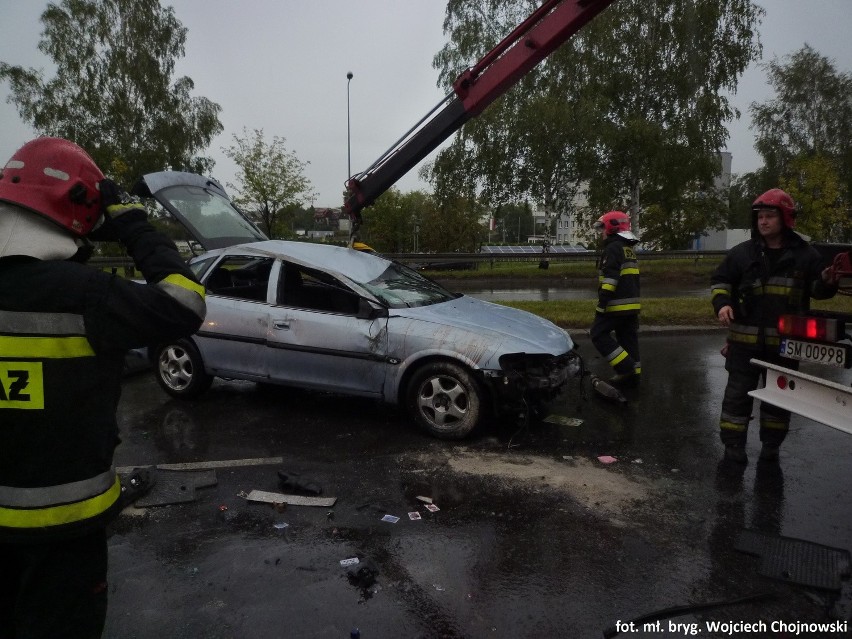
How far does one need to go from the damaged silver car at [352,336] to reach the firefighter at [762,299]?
1.32m

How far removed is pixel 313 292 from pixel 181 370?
5.24 ft

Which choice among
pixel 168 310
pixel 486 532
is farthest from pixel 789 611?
pixel 168 310

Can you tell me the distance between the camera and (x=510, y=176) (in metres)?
24.7

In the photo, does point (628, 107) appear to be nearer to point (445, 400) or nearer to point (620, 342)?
point (620, 342)

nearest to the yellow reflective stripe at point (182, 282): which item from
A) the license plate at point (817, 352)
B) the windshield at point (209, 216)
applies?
the license plate at point (817, 352)

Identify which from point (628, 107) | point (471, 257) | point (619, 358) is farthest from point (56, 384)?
point (628, 107)

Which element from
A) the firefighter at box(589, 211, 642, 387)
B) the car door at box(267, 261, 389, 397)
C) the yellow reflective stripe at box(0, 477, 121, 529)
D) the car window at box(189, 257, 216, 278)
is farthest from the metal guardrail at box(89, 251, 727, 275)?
the yellow reflective stripe at box(0, 477, 121, 529)

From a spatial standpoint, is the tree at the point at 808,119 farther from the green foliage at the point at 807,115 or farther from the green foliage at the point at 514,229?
the green foliage at the point at 514,229

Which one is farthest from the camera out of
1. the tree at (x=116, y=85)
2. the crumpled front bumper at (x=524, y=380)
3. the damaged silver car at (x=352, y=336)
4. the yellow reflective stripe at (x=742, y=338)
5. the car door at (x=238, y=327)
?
the tree at (x=116, y=85)

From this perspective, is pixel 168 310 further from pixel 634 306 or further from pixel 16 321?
pixel 634 306

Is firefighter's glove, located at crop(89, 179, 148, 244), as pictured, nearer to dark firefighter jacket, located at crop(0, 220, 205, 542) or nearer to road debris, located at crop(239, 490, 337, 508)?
dark firefighter jacket, located at crop(0, 220, 205, 542)

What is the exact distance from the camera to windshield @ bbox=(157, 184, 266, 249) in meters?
6.22

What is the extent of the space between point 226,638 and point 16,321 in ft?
5.36

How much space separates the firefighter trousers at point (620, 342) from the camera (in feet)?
21.3
